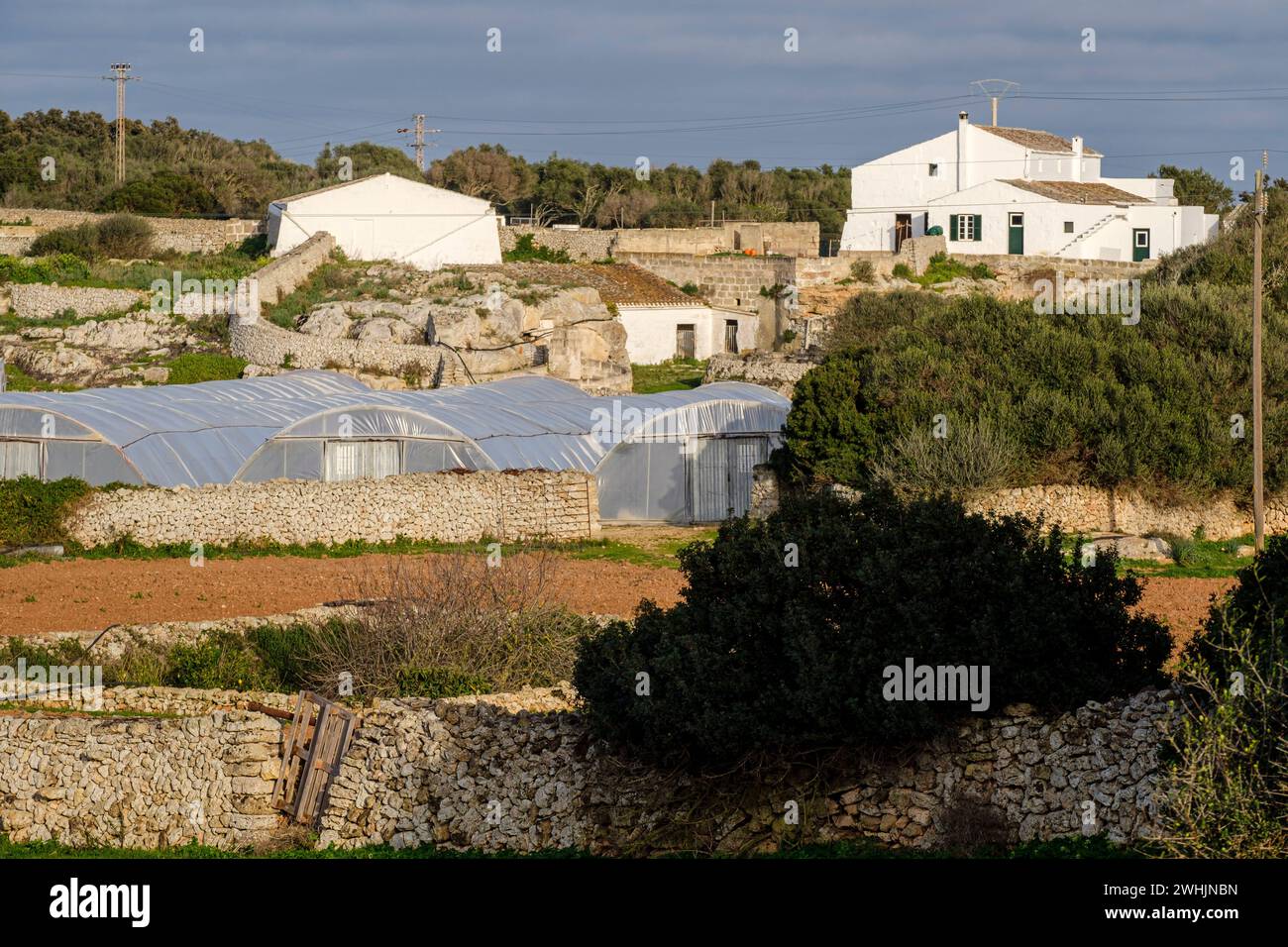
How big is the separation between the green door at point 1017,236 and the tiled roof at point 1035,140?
13.3ft

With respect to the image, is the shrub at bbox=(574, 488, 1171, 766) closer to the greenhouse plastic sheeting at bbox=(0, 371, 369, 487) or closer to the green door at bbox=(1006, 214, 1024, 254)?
the greenhouse plastic sheeting at bbox=(0, 371, 369, 487)

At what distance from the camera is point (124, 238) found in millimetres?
54125

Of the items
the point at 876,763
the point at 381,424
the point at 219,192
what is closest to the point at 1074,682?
the point at 876,763

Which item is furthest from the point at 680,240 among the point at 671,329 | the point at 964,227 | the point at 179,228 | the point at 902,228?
the point at 179,228

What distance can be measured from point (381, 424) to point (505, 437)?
Result: 2481 millimetres

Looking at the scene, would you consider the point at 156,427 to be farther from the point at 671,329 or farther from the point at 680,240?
the point at 680,240

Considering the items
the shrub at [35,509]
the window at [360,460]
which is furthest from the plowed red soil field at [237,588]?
the window at [360,460]

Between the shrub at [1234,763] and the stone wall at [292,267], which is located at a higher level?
the stone wall at [292,267]

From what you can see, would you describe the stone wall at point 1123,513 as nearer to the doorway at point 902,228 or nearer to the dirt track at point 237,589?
the dirt track at point 237,589

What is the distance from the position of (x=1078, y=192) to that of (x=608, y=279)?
1771 cm

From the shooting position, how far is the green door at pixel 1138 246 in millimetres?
55094

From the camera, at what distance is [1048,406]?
2788cm
